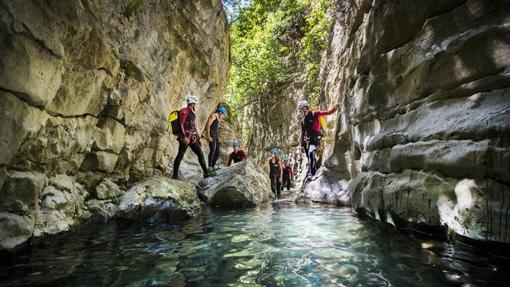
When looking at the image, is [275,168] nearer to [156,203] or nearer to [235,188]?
[235,188]

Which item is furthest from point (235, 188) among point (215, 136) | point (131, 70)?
point (131, 70)

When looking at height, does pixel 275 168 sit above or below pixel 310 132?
below

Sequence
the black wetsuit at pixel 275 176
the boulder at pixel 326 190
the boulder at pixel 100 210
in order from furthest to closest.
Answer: the black wetsuit at pixel 275 176 < the boulder at pixel 326 190 < the boulder at pixel 100 210

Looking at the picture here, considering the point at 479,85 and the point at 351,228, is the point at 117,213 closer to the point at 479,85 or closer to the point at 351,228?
the point at 351,228

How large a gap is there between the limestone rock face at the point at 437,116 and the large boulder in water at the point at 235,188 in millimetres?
3510

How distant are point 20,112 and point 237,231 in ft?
11.7

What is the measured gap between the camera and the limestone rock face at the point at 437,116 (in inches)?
152

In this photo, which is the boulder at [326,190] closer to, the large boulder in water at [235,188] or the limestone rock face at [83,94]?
the large boulder in water at [235,188]

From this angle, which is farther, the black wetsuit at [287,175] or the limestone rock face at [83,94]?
the black wetsuit at [287,175]

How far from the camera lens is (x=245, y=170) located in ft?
35.8

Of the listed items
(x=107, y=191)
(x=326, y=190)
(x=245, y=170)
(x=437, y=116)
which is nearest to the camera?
(x=437, y=116)

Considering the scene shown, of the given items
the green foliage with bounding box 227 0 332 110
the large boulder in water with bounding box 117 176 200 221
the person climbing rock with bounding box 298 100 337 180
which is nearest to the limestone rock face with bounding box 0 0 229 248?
the large boulder in water with bounding box 117 176 200 221

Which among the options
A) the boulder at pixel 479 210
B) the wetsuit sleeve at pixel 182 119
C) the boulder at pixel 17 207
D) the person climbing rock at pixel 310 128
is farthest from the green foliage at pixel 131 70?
the boulder at pixel 479 210

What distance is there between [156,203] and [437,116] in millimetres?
5622
